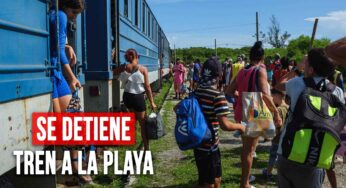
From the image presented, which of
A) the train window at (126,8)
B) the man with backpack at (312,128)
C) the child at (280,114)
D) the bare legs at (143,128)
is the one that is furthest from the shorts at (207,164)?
the train window at (126,8)

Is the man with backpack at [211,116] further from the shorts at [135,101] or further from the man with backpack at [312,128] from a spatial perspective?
the shorts at [135,101]

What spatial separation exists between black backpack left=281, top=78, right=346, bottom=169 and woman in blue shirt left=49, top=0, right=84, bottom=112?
2059 millimetres

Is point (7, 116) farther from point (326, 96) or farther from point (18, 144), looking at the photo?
point (326, 96)

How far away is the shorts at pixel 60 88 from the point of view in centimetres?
394

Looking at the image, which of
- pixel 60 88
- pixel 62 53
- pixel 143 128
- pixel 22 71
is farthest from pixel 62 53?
pixel 143 128

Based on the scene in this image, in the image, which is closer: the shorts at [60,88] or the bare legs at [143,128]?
the shorts at [60,88]

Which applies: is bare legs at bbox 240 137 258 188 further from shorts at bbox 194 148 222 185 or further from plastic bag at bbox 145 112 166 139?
plastic bag at bbox 145 112 166 139

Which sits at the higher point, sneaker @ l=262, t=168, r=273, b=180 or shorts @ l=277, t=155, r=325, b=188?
shorts @ l=277, t=155, r=325, b=188

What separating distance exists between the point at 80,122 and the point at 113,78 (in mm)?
2576

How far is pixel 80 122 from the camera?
462 centimetres

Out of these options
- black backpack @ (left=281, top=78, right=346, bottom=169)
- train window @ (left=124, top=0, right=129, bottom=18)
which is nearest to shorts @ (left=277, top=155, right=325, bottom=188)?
black backpack @ (left=281, top=78, right=346, bottom=169)

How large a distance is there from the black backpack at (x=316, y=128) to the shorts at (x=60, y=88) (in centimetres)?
204

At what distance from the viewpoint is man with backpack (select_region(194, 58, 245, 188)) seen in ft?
13.1

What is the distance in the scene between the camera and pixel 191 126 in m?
3.88
